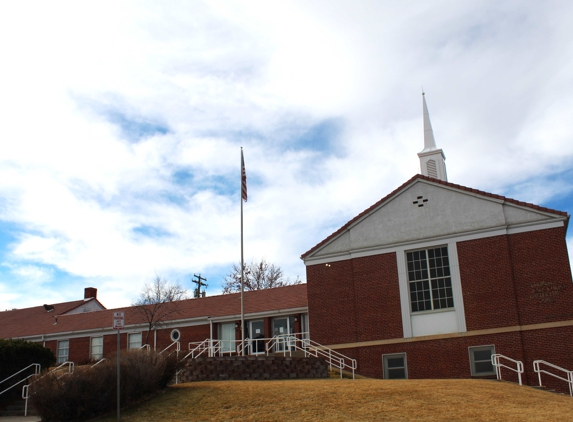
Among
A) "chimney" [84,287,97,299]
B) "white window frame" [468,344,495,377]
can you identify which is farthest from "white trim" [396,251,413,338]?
"chimney" [84,287,97,299]

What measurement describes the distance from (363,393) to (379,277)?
979 cm

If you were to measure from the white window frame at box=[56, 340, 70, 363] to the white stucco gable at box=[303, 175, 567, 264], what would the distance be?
59.2ft

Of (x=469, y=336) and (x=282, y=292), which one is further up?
(x=282, y=292)

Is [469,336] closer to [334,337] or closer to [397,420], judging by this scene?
[334,337]

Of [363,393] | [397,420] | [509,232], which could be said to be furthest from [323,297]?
[397,420]

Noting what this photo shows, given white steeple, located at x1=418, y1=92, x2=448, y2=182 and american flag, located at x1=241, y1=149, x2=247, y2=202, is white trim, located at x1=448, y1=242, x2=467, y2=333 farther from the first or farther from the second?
american flag, located at x1=241, y1=149, x2=247, y2=202

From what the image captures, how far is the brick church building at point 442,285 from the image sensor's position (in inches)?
864

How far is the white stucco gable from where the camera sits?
23125mm

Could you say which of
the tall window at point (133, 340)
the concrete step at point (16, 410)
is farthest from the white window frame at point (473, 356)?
the tall window at point (133, 340)

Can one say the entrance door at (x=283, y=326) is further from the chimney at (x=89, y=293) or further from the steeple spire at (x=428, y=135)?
the chimney at (x=89, y=293)

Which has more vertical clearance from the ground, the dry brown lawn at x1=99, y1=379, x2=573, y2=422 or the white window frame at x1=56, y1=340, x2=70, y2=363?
the white window frame at x1=56, y1=340, x2=70, y2=363

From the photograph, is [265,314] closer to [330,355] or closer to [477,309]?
[330,355]

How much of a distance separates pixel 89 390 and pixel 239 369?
21.3 feet

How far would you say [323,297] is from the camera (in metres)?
26.0
